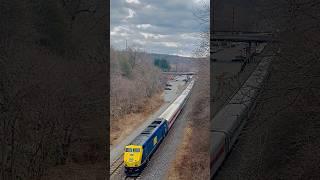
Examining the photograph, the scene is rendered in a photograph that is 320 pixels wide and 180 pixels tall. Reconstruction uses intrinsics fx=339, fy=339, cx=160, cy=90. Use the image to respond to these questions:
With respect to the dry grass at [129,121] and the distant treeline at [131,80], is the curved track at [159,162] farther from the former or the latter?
the distant treeline at [131,80]

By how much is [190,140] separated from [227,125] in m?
6.12

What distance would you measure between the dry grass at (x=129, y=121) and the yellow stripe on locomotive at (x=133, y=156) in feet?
11.1

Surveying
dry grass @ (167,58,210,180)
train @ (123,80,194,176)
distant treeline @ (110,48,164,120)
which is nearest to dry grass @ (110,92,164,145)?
distant treeline @ (110,48,164,120)

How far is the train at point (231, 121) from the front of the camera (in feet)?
24.8

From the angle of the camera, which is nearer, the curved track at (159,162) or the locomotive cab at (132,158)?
the locomotive cab at (132,158)

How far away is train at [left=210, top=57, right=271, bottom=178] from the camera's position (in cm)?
757

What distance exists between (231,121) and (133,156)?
12.1 feet
